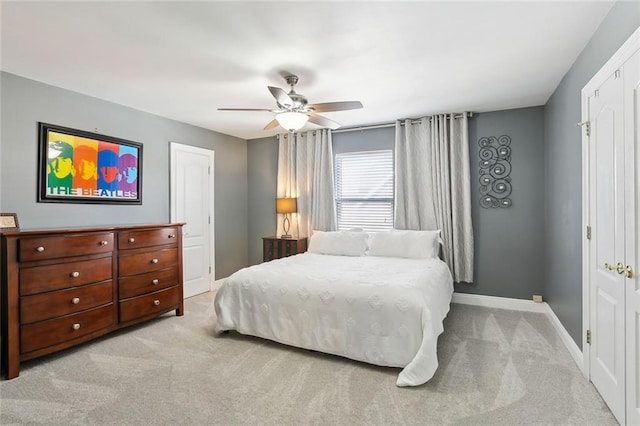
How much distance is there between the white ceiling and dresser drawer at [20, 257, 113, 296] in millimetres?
1690

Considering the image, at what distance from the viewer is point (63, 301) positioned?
2.72 meters

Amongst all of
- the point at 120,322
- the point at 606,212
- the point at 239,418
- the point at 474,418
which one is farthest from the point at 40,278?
the point at 606,212

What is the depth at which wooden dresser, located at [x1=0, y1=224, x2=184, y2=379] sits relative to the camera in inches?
95.7

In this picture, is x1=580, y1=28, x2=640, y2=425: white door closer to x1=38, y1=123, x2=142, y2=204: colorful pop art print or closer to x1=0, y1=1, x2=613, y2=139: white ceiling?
x1=0, y1=1, x2=613, y2=139: white ceiling

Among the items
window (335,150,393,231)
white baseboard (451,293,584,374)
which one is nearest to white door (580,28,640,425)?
white baseboard (451,293,584,374)

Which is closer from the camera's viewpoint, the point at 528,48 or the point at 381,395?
the point at 381,395

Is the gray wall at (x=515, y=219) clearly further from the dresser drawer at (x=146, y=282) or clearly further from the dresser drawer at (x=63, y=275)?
the dresser drawer at (x=63, y=275)

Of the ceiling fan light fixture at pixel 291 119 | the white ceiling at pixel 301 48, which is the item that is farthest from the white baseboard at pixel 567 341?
the ceiling fan light fixture at pixel 291 119

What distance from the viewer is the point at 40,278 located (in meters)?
2.58

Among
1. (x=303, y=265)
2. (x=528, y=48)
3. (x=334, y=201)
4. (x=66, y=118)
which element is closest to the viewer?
(x=528, y=48)

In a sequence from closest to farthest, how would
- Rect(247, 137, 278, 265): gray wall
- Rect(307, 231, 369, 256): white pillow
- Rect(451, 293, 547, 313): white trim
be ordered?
Rect(451, 293, 547, 313): white trim, Rect(307, 231, 369, 256): white pillow, Rect(247, 137, 278, 265): gray wall

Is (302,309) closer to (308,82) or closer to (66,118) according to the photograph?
(308,82)

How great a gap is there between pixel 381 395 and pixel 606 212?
1.89 m

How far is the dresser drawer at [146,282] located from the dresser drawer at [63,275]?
208mm
